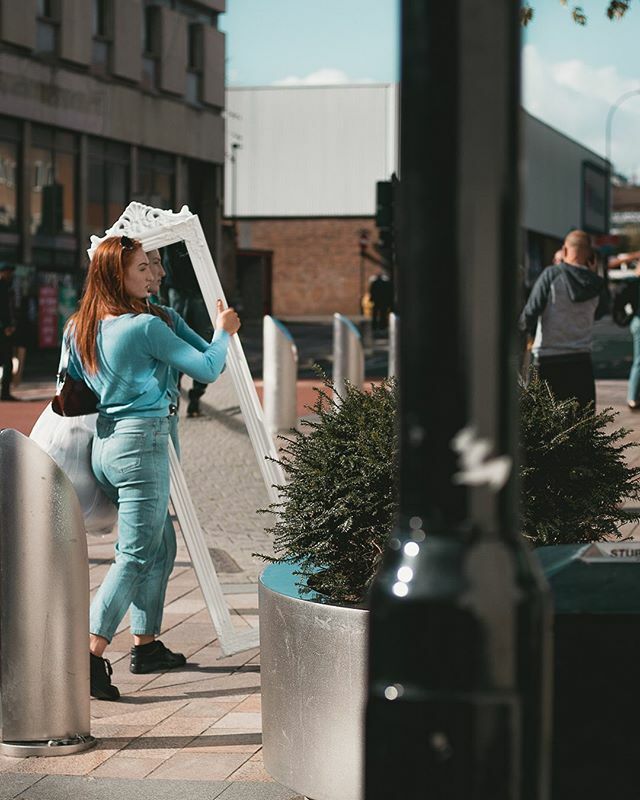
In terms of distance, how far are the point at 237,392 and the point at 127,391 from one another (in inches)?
35.5

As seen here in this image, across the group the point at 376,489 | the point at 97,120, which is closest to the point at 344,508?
the point at 376,489

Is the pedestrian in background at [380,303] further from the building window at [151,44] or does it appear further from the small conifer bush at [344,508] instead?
the small conifer bush at [344,508]

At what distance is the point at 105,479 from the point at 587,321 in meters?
5.66

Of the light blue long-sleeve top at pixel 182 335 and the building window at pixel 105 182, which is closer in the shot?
the light blue long-sleeve top at pixel 182 335

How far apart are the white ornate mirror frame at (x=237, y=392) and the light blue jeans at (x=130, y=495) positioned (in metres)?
0.40

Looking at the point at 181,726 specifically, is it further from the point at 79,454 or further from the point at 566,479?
the point at 566,479

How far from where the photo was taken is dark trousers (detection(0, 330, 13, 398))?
2148cm

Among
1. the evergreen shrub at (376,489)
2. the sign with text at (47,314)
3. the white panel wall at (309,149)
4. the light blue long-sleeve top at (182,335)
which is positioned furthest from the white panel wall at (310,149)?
the evergreen shrub at (376,489)

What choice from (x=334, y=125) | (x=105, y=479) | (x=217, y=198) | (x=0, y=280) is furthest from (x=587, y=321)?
(x=334, y=125)

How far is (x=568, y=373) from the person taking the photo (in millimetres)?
11227

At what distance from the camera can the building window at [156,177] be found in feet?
142

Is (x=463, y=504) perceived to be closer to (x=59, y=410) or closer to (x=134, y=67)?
(x=59, y=410)

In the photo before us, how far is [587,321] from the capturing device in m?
11.3

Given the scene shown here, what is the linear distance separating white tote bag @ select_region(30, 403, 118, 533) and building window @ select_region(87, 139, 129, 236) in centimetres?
3467
